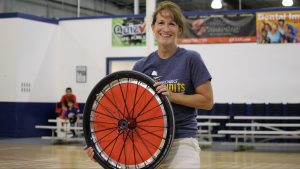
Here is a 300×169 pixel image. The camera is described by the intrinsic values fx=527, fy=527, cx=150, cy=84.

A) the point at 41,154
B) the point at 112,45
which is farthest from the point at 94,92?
the point at 112,45

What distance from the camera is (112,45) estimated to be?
16500 millimetres

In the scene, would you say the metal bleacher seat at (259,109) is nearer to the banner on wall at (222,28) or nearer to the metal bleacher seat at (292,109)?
the metal bleacher seat at (292,109)

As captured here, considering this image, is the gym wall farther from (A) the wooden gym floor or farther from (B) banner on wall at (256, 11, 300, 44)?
(A) the wooden gym floor

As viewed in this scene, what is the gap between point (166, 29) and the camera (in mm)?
2777

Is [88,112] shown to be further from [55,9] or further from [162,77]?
[55,9]

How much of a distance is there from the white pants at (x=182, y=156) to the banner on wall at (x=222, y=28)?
12.1m

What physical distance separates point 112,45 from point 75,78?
5.38ft

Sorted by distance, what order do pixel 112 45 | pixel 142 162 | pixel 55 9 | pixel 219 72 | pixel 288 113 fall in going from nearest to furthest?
pixel 142 162 → pixel 288 113 → pixel 219 72 → pixel 112 45 → pixel 55 9

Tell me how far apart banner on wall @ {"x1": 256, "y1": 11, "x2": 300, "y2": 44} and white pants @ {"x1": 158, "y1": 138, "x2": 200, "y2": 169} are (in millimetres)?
12228

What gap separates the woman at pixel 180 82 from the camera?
8.94 ft

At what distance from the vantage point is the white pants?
2.72 m

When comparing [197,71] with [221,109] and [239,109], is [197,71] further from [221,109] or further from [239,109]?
[221,109]

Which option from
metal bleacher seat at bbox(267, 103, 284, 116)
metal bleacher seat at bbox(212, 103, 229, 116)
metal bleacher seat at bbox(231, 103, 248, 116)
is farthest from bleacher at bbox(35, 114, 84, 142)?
metal bleacher seat at bbox(267, 103, 284, 116)

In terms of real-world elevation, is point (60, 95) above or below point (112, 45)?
below
